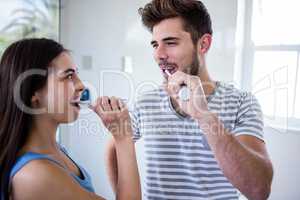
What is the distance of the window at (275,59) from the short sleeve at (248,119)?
0.98m

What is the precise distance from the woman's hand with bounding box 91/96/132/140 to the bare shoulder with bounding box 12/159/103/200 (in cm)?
23

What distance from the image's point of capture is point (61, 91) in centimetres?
91

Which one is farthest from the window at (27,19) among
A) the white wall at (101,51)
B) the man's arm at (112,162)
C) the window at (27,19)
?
the man's arm at (112,162)

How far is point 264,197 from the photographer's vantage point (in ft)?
3.08

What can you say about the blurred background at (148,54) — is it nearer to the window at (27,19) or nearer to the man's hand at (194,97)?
the window at (27,19)

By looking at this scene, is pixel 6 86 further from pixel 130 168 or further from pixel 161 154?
pixel 161 154

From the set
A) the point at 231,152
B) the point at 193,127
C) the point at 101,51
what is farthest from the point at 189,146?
the point at 101,51

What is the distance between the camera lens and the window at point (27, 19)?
1.82 m

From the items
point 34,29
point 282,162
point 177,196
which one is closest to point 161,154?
point 177,196

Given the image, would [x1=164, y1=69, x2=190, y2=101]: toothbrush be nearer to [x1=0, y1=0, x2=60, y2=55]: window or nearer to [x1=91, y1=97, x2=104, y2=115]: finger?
[x1=91, y1=97, x2=104, y2=115]: finger

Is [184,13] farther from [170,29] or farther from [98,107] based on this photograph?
[98,107]

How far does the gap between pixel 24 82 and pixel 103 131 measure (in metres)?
1.58

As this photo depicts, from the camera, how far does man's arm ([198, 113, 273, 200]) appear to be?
0.87 m

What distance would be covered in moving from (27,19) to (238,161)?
1.58 metres
